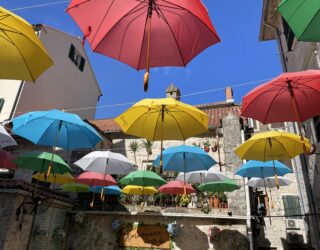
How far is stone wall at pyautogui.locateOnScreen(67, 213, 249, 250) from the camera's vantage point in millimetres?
12125

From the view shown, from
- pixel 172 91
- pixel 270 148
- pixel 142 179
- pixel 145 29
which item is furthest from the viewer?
pixel 172 91

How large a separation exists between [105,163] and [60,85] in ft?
41.0

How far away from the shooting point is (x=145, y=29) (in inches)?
190

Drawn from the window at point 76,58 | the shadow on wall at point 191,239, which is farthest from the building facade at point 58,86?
the shadow on wall at point 191,239

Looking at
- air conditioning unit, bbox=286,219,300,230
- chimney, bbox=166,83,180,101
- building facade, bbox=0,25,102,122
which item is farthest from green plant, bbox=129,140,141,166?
air conditioning unit, bbox=286,219,300,230

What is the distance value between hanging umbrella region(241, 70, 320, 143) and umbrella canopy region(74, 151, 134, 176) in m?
5.34

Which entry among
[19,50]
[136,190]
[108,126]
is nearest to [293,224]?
[136,190]

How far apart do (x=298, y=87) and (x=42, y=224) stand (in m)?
11.4

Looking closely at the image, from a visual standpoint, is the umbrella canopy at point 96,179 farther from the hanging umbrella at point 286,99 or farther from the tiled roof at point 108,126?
the tiled roof at point 108,126

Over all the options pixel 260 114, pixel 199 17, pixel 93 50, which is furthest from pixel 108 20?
pixel 260 114

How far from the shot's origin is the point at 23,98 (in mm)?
17328

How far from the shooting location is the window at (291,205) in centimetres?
1947

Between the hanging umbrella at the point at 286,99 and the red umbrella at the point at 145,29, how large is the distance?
2.11 metres

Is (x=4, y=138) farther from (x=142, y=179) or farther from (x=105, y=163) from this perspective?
(x=142, y=179)
